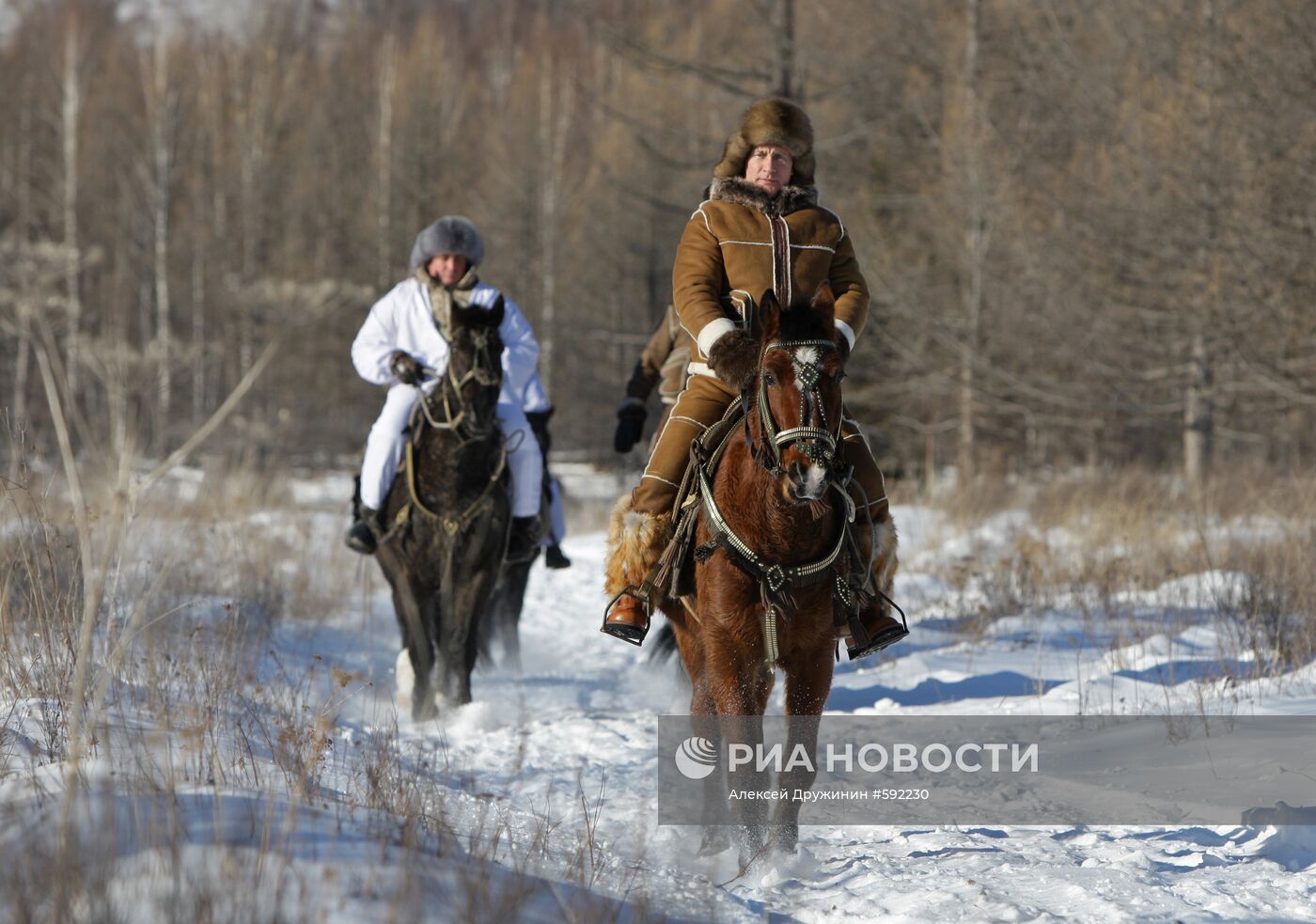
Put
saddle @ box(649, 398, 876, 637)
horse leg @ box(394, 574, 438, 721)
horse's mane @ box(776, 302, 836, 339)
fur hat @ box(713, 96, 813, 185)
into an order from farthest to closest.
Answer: horse leg @ box(394, 574, 438, 721) < fur hat @ box(713, 96, 813, 185) < saddle @ box(649, 398, 876, 637) < horse's mane @ box(776, 302, 836, 339)

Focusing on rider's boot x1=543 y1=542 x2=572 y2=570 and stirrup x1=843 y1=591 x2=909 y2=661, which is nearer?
stirrup x1=843 y1=591 x2=909 y2=661

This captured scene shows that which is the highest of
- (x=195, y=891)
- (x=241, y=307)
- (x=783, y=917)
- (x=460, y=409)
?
(x=241, y=307)

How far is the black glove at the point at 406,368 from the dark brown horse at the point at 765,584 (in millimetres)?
2888

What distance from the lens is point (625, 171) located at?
89.9ft

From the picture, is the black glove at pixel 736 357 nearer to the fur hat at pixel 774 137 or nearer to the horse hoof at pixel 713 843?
the fur hat at pixel 774 137

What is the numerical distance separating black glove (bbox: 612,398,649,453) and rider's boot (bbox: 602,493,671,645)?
2073mm

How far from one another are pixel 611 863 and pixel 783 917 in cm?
60

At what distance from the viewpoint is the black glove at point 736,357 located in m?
3.92

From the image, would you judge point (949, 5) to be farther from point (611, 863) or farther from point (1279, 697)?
point (611, 863)

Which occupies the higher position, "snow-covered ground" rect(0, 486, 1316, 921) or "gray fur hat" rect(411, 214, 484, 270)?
"gray fur hat" rect(411, 214, 484, 270)

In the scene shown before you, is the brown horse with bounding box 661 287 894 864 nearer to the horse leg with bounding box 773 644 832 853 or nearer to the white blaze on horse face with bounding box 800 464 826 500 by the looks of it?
the horse leg with bounding box 773 644 832 853

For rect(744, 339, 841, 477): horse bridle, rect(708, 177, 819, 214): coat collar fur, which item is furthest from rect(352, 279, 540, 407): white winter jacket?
rect(744, 339, 841, 477): horse bridle

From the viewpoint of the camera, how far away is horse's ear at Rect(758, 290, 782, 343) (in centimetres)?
381

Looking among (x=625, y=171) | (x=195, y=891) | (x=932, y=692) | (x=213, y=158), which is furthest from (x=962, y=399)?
(x=213, y=158)
